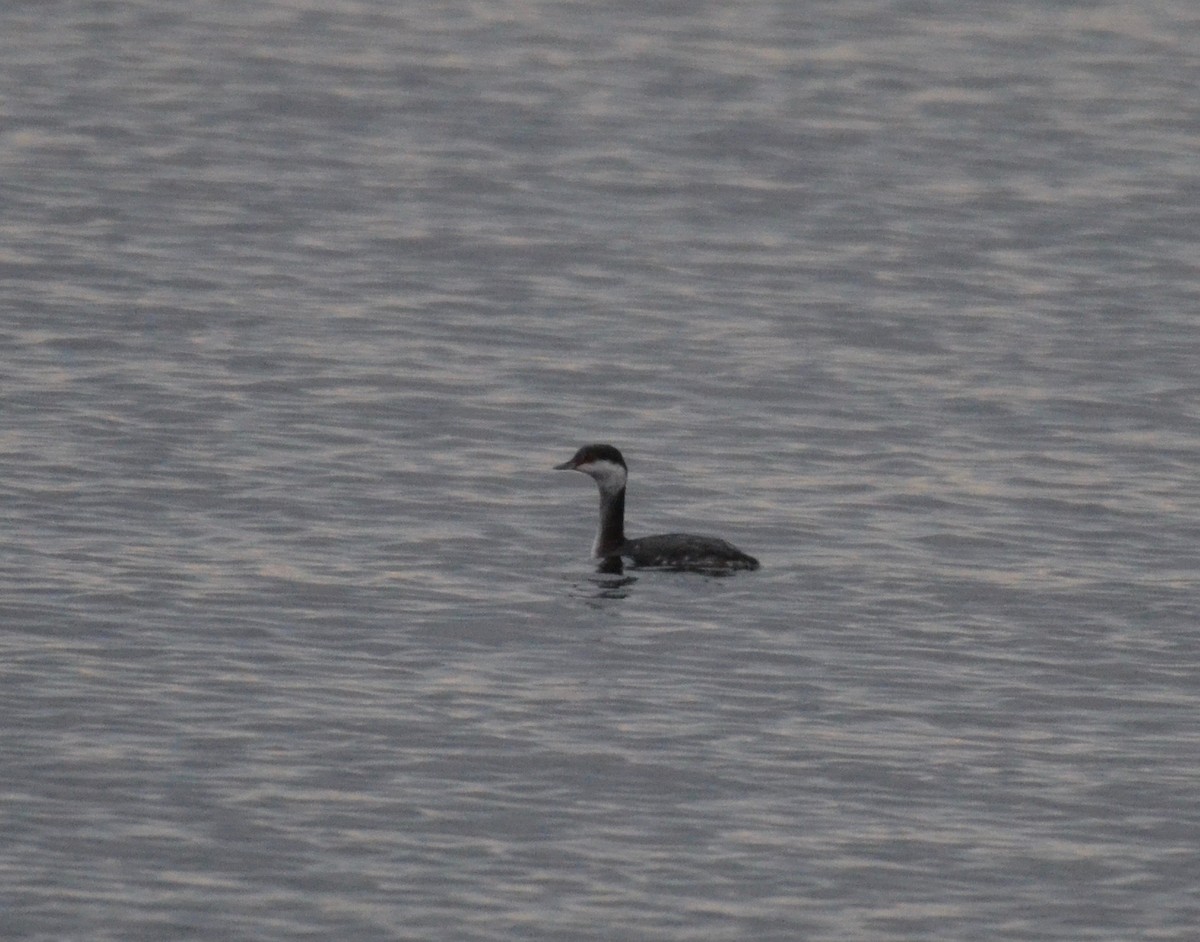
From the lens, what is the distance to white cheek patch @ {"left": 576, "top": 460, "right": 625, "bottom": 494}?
24.3m

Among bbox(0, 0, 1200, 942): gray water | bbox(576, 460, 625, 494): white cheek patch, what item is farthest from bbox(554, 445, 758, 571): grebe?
bbox(0, 0, 1200, 942): gray water

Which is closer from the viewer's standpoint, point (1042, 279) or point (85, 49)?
point (1042, 279)

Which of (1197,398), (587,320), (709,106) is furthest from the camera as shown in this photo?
(709,106)

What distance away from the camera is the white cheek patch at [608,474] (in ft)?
79.8

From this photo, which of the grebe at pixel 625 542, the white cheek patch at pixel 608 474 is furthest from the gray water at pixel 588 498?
the white cheek patch at pixel 608 474

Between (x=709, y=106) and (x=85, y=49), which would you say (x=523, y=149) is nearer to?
(x=709, y=106)

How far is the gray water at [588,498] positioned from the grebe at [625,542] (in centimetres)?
25

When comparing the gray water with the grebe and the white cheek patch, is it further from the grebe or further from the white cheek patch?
the white cheek patch

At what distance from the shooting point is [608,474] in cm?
2436

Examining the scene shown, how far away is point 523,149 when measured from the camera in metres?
46.1

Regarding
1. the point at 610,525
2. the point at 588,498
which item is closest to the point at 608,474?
the point at 610,525

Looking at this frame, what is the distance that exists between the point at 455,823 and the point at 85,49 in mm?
38710

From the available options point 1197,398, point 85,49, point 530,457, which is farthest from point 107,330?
point 85,49

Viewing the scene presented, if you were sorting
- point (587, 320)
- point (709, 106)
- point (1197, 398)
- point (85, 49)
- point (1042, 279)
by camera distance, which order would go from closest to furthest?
point (1197, 398), point (587, 320), point (1042, 279), point (709, 106), point (85, 49)
